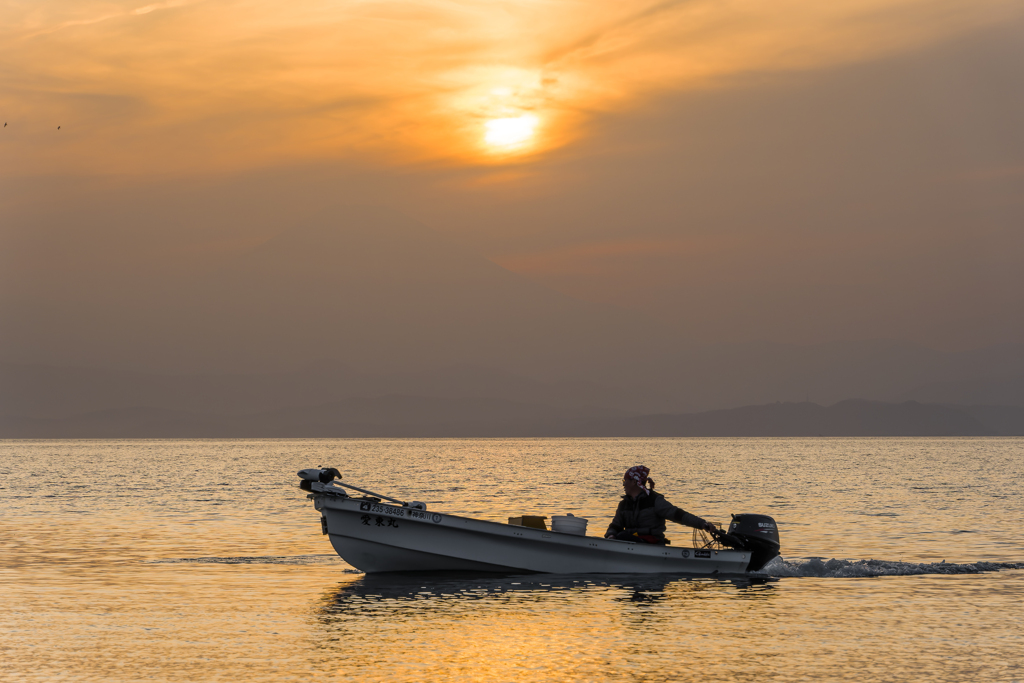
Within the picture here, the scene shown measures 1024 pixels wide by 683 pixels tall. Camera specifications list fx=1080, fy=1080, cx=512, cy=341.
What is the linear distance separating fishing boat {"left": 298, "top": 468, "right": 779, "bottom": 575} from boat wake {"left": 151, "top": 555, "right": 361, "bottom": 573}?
4002 mm

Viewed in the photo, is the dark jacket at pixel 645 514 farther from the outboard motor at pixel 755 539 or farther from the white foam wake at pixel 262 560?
the white foam wake at pixel 262 560

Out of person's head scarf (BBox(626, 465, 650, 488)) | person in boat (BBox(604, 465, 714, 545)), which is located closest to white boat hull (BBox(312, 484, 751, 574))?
person in boat (BBox(604, 465, 714, 545))

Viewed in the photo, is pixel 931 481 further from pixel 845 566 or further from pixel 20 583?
pixel 20 583

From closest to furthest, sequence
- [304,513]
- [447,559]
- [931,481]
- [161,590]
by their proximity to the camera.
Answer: [161,590] < [447,559] < [304,513] < [931,481]

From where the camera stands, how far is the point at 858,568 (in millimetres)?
29094

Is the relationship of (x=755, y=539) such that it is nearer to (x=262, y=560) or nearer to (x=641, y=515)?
(x=641, y=515)

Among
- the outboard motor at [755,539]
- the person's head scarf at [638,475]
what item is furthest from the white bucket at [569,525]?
the outboard motor at [755,539]

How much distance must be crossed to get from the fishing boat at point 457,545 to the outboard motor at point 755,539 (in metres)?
0.92

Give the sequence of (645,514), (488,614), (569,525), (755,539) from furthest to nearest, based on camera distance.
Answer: (755,539), (569,525), (645,514), (488,614)

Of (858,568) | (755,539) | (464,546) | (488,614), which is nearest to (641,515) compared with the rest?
(755,539)

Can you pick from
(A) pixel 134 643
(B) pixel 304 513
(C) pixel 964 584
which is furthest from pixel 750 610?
(B) pixel 304 513

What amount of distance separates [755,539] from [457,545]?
777 centimetres

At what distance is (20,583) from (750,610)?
17729 mm

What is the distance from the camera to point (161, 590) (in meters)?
25.4
